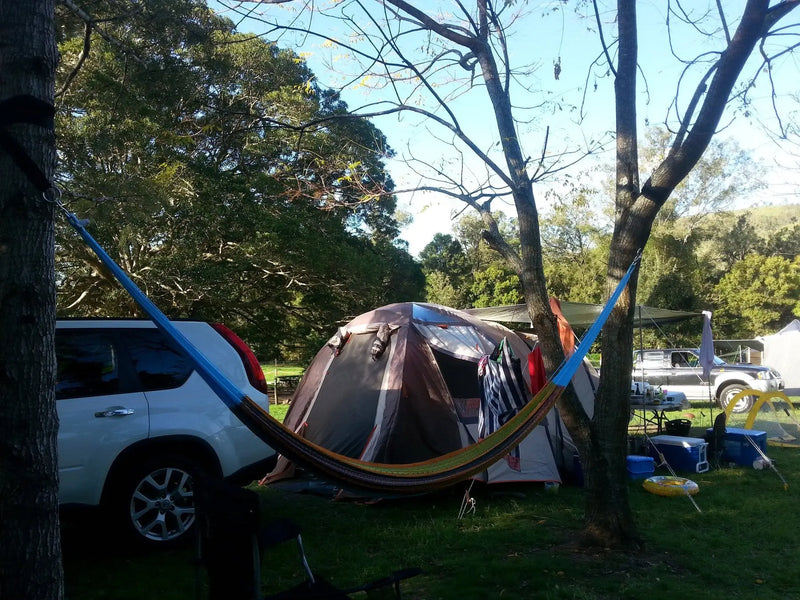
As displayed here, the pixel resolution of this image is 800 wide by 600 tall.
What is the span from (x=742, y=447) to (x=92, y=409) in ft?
24.0

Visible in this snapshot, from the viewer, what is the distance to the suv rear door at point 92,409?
437 centimetres

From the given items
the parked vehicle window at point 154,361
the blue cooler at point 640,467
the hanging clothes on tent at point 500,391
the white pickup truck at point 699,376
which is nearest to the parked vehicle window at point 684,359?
the white pickup truck at point 699,376

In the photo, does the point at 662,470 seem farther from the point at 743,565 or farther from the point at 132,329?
the point at 132,329

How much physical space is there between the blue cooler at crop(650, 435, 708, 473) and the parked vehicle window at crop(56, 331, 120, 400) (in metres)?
6.15

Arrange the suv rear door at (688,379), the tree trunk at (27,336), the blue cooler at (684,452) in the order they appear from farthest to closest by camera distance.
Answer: the suv rear door at (688,379)
the blue cooler at (684,452)
the tree trunk at (27,336)

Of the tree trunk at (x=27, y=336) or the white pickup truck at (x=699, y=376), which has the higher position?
the tree trunk at (x=27, y=336)

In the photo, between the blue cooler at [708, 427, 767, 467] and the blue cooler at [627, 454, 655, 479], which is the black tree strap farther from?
the blue cooler at [708, 427, 767, 467]

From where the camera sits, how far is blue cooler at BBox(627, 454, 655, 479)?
7.34m

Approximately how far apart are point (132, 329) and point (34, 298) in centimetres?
246

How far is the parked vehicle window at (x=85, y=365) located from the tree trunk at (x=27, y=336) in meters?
2.17

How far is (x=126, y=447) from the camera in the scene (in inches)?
179

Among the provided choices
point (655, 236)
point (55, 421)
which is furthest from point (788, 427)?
point (655, 236)

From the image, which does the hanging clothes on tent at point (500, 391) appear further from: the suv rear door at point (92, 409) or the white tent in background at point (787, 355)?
the white tent in background at point (787, 355)

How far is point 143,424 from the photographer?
15.2ft
